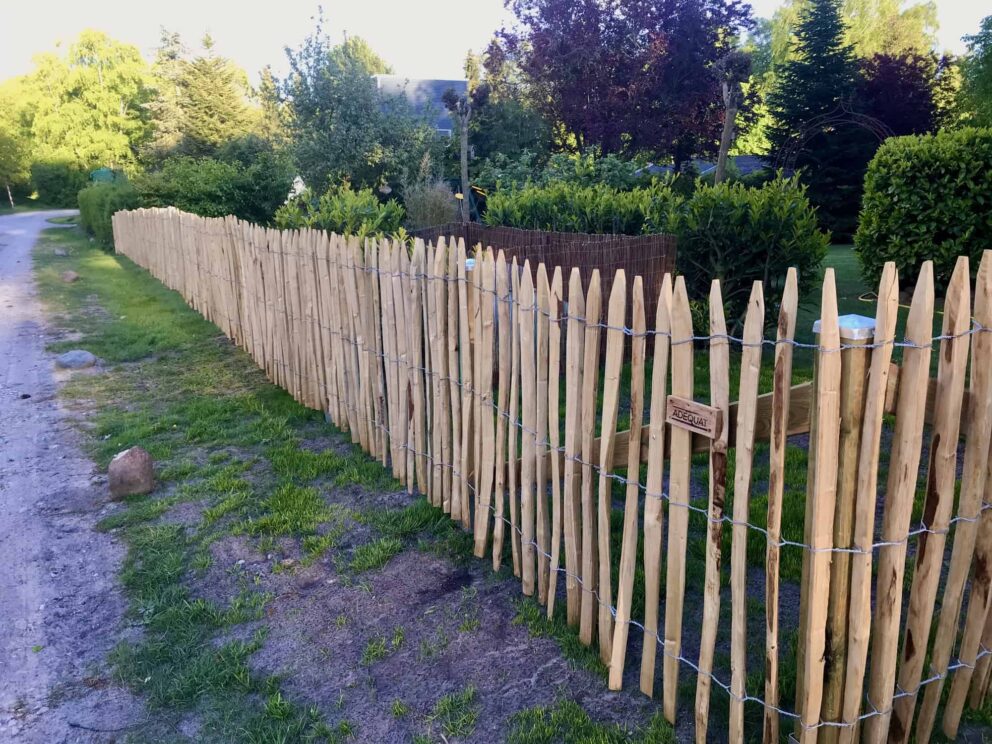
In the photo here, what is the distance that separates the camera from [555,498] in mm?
3291

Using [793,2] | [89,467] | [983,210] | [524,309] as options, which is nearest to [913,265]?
[983,210]

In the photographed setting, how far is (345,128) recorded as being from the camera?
17406 millimetres

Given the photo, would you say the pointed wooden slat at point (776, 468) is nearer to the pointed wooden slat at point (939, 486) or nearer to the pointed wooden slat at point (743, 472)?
the pointed wooden slat at point (743, 472)

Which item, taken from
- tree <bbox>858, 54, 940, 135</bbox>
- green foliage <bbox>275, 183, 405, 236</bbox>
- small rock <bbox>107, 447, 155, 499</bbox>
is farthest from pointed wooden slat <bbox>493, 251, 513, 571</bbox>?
tree <bbox>858, 54, 940, 135</bbox>

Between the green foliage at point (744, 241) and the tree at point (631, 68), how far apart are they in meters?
13.2

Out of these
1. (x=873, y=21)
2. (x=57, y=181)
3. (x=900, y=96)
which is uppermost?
(x=873, y=21)

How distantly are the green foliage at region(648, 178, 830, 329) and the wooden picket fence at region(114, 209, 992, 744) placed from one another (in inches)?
134

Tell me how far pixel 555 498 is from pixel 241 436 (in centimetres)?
361

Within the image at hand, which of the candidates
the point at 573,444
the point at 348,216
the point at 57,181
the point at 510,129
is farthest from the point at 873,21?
the point at 57,181

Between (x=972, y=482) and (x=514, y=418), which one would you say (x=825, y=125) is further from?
(x=972, y=482)

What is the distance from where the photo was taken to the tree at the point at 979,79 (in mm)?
19281

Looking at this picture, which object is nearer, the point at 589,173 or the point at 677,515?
the point at 677,515

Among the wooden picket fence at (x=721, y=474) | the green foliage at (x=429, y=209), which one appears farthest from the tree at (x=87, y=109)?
the wooden picket fence at (x=721, y=474)

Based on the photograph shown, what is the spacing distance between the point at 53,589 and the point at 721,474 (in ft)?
11.6
